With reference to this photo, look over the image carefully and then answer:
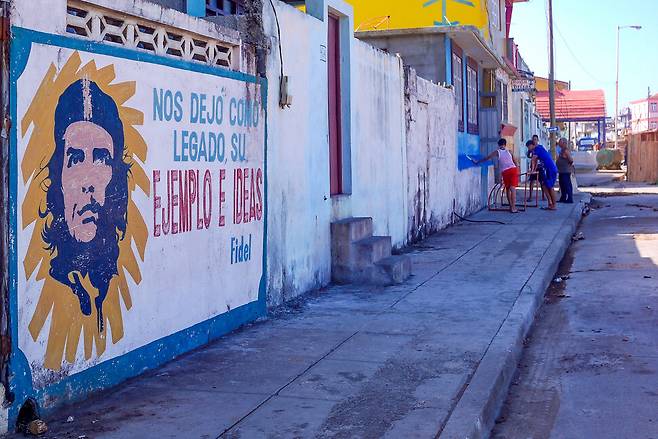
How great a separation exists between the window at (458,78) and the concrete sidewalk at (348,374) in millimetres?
12413

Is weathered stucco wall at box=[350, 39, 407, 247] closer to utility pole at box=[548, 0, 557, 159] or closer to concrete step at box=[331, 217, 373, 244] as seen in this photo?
concrete step at box=[331, 217, 373, 244]

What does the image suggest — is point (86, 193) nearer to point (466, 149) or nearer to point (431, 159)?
point (431, 159)

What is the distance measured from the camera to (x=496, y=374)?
6.41 m

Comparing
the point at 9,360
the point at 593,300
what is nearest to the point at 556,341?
the point at 593,300

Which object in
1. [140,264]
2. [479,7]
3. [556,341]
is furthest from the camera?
[479,7]

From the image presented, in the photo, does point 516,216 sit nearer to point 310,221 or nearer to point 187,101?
point 310,221

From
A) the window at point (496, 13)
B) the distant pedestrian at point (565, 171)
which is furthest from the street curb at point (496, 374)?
the window at point (496, 13)

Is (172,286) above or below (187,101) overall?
below

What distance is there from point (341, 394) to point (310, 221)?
413 centimetres

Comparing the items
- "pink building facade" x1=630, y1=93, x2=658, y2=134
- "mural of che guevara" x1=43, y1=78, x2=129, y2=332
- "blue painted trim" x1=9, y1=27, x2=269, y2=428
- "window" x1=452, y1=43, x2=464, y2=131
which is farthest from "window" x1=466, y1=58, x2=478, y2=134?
"pink building facade" x1=630, y1=93, x2=658, y2=134

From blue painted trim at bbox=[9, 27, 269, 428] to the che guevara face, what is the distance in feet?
1.62

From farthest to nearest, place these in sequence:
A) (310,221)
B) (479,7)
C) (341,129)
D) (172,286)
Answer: (479,7)
(341,129)
(310,221)
(172,286)

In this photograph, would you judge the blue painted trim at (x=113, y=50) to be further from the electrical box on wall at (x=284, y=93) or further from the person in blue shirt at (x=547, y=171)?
the person in blue shirt at (x=547, y=171)

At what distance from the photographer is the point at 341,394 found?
Answer: 5883 mm
